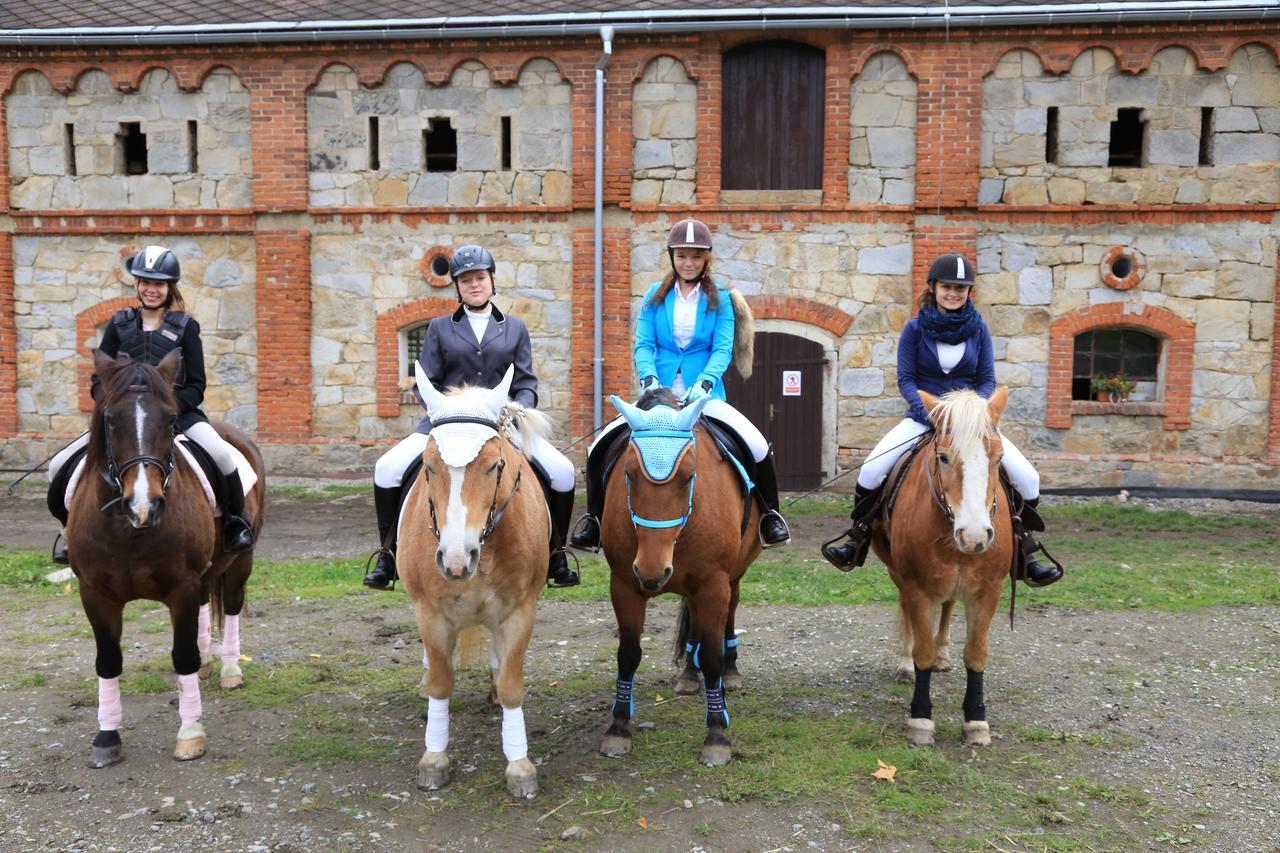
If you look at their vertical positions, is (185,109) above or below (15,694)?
above

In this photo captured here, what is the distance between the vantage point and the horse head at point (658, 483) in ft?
14.7

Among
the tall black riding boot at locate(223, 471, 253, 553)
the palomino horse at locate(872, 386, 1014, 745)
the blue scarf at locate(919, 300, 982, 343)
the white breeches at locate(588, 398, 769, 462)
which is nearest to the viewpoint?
the palomino horse at locate(872, 386, 1014, 745)

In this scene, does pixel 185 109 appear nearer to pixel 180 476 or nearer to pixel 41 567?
pixel 41 567

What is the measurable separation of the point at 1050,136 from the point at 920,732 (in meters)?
10.9

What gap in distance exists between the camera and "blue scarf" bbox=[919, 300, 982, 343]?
578cm

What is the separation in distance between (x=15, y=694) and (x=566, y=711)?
3.46 meters

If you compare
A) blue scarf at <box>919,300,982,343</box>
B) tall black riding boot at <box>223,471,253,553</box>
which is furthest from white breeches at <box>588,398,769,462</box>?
tall black riding boot at <box>223,471,253,553</box>

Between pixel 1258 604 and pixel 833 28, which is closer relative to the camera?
pixel 1258 604

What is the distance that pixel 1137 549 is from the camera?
1044 centimetres

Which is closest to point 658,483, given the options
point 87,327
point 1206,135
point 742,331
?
point 742,331

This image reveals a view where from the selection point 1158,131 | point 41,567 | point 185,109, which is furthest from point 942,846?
point 185,109

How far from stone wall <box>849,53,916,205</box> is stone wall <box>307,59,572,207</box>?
4103 mm

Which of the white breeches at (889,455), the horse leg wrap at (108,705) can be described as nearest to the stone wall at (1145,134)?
the white breeches at (889,455)

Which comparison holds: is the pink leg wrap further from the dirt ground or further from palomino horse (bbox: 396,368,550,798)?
palomino horse (bbox: 396,368,550,798)
